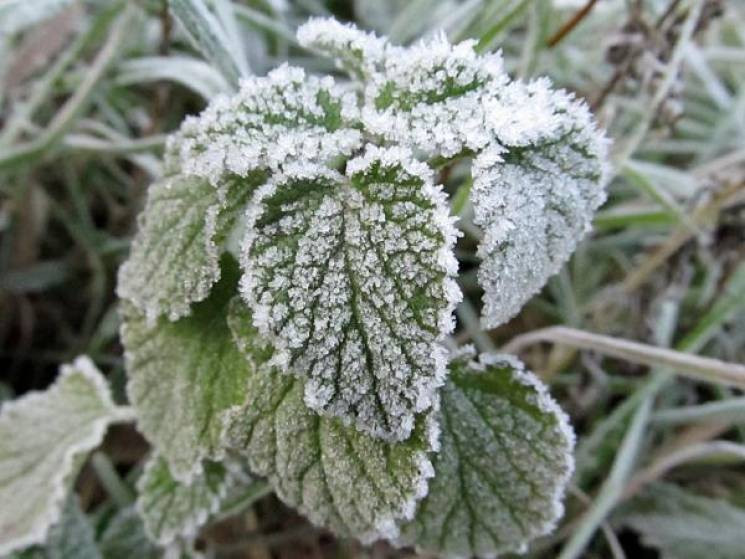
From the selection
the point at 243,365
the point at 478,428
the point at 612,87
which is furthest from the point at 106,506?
the point at 612,87

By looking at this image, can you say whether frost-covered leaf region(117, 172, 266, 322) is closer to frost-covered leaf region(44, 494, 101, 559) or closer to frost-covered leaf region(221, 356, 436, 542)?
frost-covered leaf region(221, 356, 436, 542)

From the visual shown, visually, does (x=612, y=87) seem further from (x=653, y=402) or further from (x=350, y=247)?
(x=350, y=247)

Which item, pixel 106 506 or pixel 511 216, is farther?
pixel 106 506

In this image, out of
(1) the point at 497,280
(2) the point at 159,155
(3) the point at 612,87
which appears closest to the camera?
(1) the point at 497,280

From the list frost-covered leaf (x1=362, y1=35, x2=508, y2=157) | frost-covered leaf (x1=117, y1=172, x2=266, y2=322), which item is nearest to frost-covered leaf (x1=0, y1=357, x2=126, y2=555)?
frost-covered leaf (x1=117, y1=172, x2=266, y2=322)

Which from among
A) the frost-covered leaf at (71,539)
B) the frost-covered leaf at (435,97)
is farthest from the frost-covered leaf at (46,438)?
the frost-covered leaf at (435,97)

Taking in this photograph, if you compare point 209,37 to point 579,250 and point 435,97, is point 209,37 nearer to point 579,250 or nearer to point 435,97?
point 435,97

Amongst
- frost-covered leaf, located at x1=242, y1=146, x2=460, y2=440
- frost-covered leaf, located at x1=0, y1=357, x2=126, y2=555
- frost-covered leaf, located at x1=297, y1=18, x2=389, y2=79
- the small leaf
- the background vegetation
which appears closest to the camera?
frost-covered leaf, located at x1=242, y1=146, x2=460, y2=440
